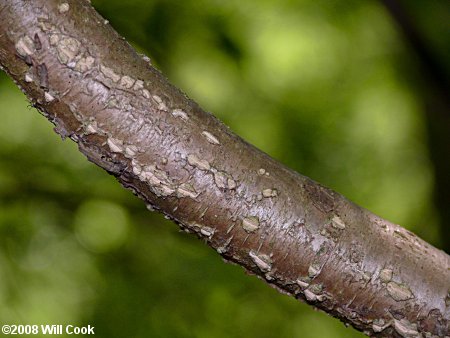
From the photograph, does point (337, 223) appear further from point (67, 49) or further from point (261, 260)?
point (67, 49)

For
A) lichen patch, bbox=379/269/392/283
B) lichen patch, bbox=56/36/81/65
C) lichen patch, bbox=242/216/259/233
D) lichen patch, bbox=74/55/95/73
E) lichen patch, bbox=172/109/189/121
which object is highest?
lichen patch, bbox=56/36/81/65

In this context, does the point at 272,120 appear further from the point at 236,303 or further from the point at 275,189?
the point at 275,189

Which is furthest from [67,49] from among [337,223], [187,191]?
[337,223]

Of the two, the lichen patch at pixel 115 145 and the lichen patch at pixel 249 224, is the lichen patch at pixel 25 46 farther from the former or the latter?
the lichen patch at pixel 249 224

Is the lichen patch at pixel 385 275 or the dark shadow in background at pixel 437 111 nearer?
the lichen patch at pixel 385 275

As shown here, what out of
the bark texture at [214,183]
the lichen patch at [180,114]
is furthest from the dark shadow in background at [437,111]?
the lichen patch at [180,114]

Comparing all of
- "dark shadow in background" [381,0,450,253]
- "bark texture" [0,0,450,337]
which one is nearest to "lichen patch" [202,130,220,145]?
"bark texture" [0,0,450,337]

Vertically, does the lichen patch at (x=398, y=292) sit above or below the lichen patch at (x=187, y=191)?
below

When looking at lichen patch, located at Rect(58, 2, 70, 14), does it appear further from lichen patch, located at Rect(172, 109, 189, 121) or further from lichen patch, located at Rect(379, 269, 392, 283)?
lichen patch, located at Rect(379, 269, 392, 283)
